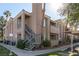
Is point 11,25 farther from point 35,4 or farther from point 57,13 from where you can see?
point 57,13

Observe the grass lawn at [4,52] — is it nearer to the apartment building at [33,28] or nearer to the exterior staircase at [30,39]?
the apartment building at [33,28]

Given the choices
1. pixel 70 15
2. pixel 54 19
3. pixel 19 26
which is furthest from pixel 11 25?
pixel 70 15

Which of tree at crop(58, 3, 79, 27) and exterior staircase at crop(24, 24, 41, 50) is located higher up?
tree at crop(58, 3, 79, 27)

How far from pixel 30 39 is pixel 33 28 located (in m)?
0.17

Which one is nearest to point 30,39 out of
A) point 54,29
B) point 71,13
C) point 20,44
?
point 20,44

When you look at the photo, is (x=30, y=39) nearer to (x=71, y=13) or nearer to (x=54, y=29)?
(x=54, y=29)

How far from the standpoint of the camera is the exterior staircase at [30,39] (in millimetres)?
3324

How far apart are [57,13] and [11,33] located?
764 millimetres

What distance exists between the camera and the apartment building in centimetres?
333

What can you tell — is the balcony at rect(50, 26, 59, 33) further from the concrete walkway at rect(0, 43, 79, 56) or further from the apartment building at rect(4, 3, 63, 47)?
the concrete walkway at rect(0, 43, 79, 56)

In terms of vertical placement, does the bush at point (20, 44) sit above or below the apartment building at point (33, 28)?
below

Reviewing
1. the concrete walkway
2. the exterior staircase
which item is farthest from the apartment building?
the concrete walkway

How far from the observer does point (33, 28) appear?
3363 millimetres

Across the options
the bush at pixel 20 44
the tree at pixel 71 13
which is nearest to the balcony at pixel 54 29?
the tree at pixel 71 13
